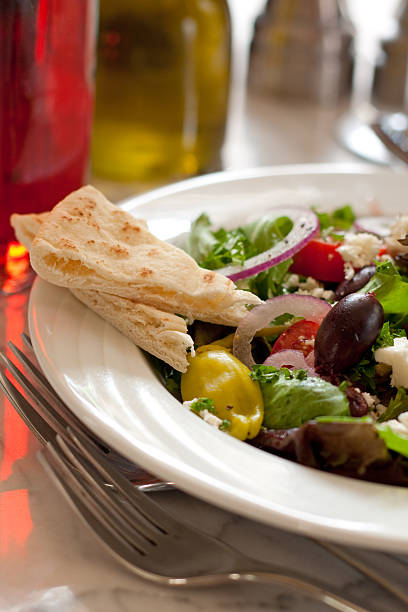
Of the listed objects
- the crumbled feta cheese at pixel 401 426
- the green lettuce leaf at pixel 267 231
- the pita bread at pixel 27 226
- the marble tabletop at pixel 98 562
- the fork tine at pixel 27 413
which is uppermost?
the pita bread at pixel 27 226

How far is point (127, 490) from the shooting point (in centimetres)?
107

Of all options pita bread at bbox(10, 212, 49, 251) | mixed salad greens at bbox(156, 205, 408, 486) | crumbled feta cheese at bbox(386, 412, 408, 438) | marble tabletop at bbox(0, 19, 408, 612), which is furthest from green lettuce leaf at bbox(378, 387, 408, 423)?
pita bread at bbox(10, 212, 49, 251)

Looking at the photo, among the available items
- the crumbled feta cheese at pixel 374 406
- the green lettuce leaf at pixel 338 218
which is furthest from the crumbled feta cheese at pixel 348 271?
the crumbled feta cheese at pixel 374 406

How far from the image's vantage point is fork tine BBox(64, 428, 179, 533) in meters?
1.04

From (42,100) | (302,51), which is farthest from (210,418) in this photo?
(302,51)

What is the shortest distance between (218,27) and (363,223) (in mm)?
826

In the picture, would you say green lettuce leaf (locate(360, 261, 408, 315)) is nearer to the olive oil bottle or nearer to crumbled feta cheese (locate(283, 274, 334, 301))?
crumbled feta cheese (locate(283, 274, 334, 301))

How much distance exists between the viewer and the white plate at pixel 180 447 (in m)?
0.92

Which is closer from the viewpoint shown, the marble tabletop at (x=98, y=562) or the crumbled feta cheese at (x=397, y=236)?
the marble tabletop at (x=98, y=562)

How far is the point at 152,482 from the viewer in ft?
3.73

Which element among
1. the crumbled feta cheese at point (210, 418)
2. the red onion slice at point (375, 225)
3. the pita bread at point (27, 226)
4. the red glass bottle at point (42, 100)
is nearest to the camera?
the crumbled feta cheese at point (210, 418)

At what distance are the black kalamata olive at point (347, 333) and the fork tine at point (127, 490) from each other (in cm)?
38

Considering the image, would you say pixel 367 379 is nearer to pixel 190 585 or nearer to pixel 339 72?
pixel 190 585

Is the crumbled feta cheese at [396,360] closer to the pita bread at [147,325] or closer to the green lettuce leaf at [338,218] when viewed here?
the pita bread at [147,325]
